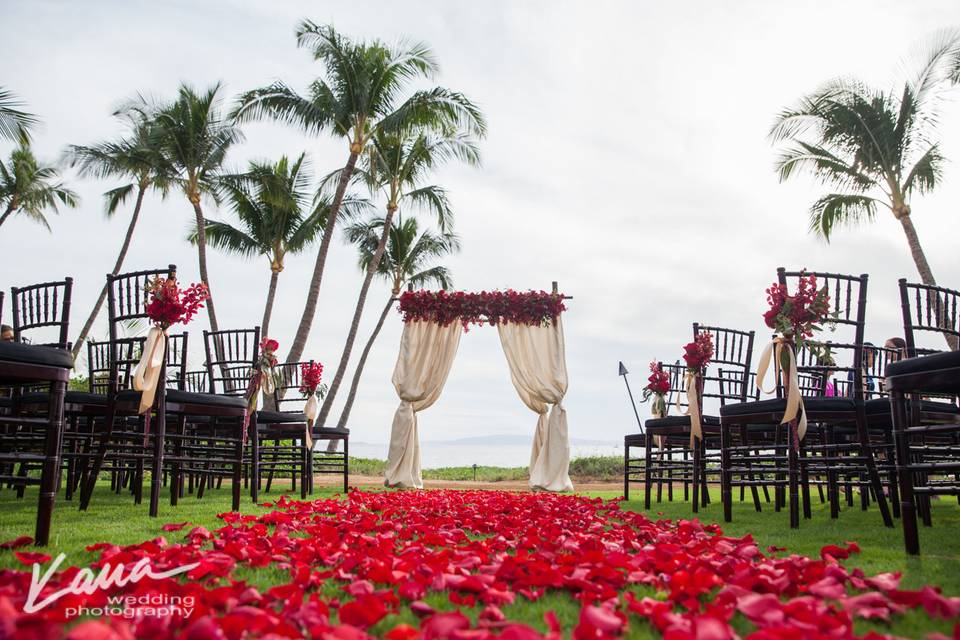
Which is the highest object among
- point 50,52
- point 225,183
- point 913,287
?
point 225,183

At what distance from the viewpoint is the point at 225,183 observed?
51.0ft

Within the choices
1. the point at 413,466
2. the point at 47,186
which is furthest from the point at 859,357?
the point at 47,186

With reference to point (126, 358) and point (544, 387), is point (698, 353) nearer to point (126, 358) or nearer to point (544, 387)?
point (544, 387)

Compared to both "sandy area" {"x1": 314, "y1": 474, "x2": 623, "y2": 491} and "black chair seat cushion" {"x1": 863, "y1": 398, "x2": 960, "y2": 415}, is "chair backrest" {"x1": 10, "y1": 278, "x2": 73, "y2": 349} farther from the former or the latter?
"sandy area" {"x1": 314, "y1": 474, "x2": 623, "y2": 491}

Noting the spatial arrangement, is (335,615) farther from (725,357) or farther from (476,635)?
(725,357)

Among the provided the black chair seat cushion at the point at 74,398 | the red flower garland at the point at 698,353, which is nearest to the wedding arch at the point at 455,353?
the red flower garland at the point at 698,353

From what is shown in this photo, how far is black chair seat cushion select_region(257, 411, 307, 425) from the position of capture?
20.2 ft

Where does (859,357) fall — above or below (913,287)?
below

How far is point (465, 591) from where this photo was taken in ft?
5.47

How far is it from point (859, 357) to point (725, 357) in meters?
1.85

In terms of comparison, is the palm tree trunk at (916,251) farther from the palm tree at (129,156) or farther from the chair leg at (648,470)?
the palm tree at (129,156)

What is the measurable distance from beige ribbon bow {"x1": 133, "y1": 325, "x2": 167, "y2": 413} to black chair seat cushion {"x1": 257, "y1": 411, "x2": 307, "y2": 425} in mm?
2339

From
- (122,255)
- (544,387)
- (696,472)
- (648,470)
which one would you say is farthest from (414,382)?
(122,255)

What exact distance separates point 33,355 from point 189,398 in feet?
5.89
